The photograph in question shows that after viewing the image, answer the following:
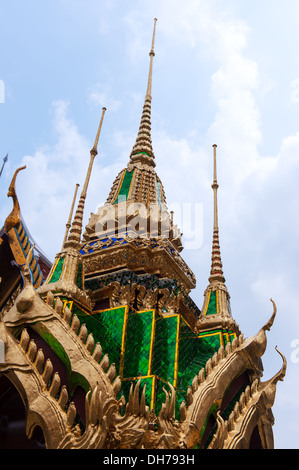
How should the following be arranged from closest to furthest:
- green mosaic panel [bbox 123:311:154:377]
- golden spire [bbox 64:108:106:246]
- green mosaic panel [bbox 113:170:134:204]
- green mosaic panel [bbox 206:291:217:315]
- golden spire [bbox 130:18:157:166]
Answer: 1. green mosaic panel [bbox 123:311:154:377]
2. golden spire [bbox 64:108:106:246]
3. green mosaic panel [bbox 206:291:217:315]
4. green mosaic panel [bbox 113:170:134:204]
5. golden spire [bbox 130:18:157:166]

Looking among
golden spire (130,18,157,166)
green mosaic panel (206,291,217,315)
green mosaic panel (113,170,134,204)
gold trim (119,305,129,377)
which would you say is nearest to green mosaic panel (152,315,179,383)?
gold trim (119,305,129,377)

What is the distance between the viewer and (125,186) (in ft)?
33.2

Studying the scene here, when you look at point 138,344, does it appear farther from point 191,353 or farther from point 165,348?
point 191,353

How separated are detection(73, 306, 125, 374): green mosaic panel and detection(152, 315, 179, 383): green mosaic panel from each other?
1.57 feet

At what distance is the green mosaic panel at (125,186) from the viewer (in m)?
9.88

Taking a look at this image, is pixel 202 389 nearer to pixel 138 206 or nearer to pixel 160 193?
pixel 138 206

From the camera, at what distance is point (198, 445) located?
20.4 feet

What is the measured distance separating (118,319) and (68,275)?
36.6 inches

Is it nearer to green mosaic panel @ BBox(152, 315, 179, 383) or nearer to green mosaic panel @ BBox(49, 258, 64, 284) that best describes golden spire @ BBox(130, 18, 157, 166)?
green mosaic panel @ BBox(49, 258, 64, 284)

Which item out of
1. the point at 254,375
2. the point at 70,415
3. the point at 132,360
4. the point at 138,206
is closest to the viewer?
the point at 70,415

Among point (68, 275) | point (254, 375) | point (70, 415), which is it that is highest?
point (68, 275)

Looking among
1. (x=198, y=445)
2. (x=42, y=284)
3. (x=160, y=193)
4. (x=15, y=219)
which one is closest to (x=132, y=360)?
(x=198, y=445)

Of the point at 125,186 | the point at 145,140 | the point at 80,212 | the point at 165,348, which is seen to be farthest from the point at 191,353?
the point at 145,140

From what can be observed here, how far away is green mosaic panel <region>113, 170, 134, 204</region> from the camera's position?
389 inches
